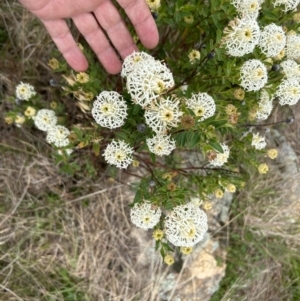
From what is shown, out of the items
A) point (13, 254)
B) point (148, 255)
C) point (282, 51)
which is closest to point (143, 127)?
point (282, 51)

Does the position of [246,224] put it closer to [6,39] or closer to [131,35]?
[131,35]

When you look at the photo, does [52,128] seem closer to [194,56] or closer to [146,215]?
[146,215]

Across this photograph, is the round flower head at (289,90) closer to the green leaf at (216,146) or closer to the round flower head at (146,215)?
the green leaf at (216,146)

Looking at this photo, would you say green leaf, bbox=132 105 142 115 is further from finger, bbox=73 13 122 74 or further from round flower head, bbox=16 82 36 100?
round flower head, bbox=16 82 36 100

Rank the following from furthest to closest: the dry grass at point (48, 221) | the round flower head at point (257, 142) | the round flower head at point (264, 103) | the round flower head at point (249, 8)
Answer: the dry grass at point (48, 221)
the round flower head at point (257, 142)
the round flower head at point (264, 103)
the round flower head at point (249, 8)

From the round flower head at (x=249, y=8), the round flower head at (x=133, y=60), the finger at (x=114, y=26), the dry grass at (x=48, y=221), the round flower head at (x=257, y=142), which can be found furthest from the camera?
the dry grass at (x=48, y=221)

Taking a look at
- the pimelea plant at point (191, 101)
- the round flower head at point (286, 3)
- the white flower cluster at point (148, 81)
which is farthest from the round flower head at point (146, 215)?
the round flower head at point (286, 3)

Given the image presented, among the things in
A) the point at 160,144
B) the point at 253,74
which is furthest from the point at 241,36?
the point at 160,144
